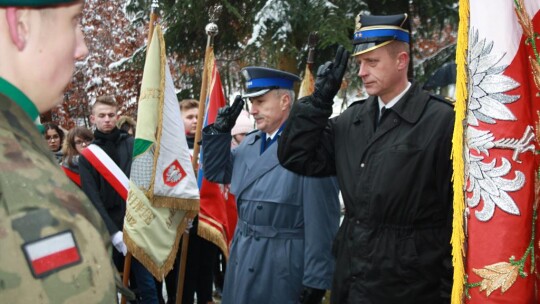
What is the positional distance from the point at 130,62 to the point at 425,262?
309 inches

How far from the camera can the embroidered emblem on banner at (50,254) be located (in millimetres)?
986

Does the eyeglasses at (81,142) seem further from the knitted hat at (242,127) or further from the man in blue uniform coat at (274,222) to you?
the man in blue uniform coat at (274,222)

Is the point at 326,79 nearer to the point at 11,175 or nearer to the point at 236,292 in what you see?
the point at 236,292

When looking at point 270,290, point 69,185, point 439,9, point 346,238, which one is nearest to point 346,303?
point 346,238

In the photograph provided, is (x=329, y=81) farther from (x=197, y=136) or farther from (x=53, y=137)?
(x=53, y=137)

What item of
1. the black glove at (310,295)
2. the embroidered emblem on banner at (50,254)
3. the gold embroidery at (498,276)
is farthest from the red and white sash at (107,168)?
the embroidered emblem on banner at (50,254)

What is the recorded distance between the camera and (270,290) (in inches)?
148

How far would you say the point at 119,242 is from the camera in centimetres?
545

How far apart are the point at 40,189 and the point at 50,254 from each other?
106mm

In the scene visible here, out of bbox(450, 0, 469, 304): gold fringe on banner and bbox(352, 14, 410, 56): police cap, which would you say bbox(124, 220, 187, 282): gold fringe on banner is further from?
bbox(450, 0, 469, 304): gold fringe on banner

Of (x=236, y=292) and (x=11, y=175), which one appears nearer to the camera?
(x=11, y=175)

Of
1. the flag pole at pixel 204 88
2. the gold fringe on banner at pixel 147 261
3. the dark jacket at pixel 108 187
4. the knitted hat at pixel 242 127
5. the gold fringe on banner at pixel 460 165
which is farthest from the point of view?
the knitted hat at pixel 242 127

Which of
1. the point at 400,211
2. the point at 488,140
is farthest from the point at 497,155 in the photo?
the point at 400,211

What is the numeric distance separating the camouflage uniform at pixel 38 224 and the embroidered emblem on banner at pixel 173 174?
4.04 m
